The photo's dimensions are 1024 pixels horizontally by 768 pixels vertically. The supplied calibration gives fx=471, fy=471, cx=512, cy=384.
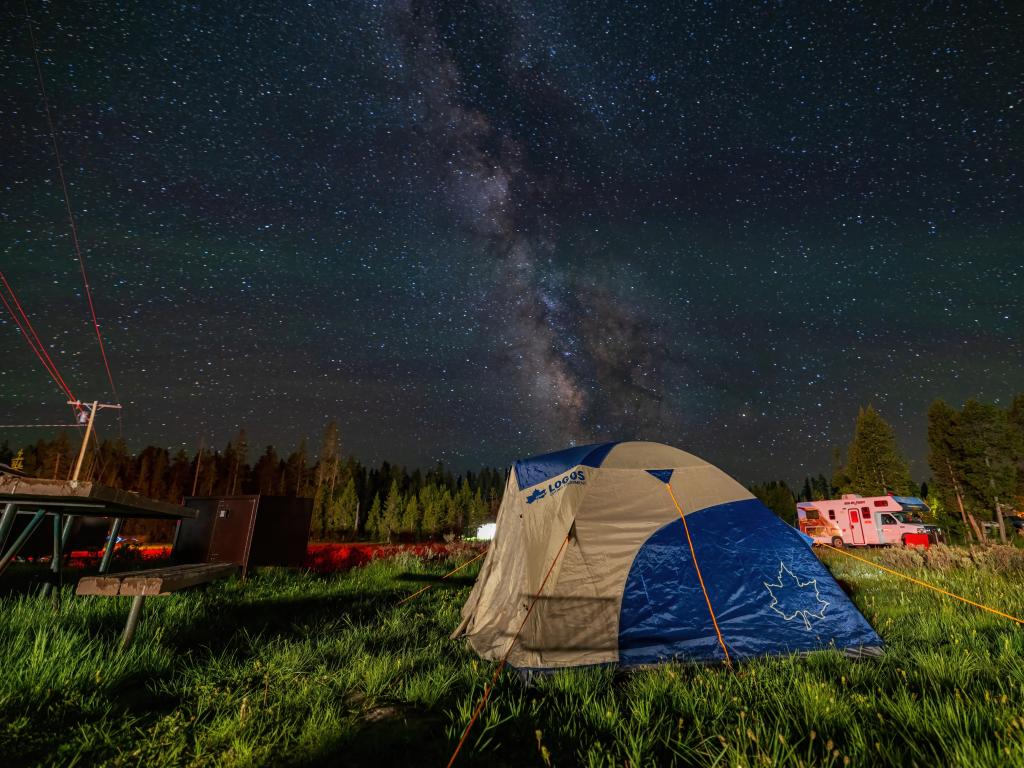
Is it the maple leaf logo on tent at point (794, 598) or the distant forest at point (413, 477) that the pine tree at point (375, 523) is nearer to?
the distant forest at point (413, 477)

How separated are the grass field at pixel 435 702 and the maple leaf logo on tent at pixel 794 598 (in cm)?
64

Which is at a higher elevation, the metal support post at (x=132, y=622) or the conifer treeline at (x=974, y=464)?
the conifer treeline at (x=974, y=464)

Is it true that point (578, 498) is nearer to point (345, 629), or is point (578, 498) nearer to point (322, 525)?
point (345, 629)

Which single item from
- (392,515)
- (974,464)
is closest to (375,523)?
(392,515)

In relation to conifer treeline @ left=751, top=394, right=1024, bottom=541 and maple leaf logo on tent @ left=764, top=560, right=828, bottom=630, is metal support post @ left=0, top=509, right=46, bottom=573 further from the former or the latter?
conifer treeline @ left=751, top=394, right=1024, bottom=541

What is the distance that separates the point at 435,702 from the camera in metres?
3.66

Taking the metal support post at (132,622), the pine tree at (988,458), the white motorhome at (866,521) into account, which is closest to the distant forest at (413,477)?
A: the pine tree at (988,458)

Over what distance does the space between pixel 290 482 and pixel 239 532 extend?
56549mm

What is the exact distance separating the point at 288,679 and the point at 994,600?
945cm

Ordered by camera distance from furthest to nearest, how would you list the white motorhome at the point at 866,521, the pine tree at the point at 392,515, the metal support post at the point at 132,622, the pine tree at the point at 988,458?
the pine tree at the point at 392,515 → the pine tree at the point at 988,458 → the white motorhome at the point at 866,521 → the metal support post at the point at 132,622

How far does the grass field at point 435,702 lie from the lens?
9.04 ft

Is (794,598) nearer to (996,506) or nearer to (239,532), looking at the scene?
(239,532)

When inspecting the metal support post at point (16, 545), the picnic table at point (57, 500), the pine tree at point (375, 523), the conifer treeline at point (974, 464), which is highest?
the conifer treeline at point (974, 464)

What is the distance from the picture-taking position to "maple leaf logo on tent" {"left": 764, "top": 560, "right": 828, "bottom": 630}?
5113 mm
